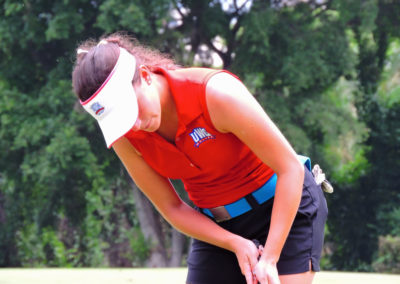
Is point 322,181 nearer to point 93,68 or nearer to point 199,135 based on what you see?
point 199,135

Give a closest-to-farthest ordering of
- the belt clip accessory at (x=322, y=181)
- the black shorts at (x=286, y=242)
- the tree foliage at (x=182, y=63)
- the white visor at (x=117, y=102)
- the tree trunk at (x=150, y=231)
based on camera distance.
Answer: the white visor at (x=117, y=102)
the black shorts at (x=286, y=242)
the belt clip accessory at (x=322, y=181)
the tree foliage at (x=182, y=63)
the tree trunk at (x=150, y=231)

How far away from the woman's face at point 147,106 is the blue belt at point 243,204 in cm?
45

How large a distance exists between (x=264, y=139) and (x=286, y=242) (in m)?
0.44

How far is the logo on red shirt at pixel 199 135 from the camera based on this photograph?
79.8 inches

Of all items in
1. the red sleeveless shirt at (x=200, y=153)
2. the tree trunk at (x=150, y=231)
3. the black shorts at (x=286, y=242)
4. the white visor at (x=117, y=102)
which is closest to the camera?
the white visor at (x=117, y=102)

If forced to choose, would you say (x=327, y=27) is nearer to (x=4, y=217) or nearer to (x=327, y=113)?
(x=327, y=113)

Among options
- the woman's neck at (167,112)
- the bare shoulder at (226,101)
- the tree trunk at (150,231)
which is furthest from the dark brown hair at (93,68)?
the tree trunk at (150,231)

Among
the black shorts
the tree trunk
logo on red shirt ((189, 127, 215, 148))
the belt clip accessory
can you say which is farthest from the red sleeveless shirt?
the tree trunk

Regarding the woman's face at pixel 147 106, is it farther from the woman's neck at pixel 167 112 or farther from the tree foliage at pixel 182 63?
the tree foliage at pixel 182 63

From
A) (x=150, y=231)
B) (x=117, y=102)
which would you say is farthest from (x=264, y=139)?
(x=150, y=231)

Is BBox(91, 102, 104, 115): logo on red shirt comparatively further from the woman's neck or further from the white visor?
the woman's neck

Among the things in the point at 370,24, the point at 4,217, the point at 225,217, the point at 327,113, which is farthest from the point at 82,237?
the point at 225,217

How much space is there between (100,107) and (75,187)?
1067 cm

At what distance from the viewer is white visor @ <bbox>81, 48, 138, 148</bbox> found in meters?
1.89
